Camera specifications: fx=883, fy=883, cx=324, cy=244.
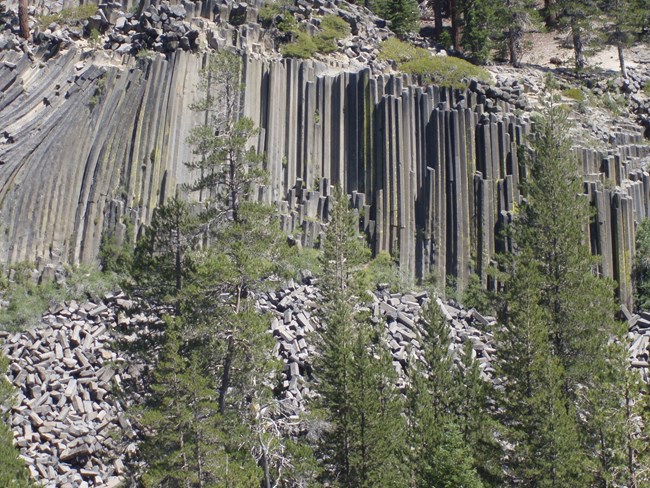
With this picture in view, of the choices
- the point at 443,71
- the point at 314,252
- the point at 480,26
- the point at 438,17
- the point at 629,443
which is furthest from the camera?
the point at 438,17

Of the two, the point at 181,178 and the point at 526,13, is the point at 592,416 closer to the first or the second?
the point at 181,178

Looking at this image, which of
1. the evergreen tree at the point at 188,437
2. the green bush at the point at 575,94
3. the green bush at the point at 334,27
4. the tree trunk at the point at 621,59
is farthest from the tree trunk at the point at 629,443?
the tree trunk at the point at 621,59

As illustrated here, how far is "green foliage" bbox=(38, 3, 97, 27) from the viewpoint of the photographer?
144 ft

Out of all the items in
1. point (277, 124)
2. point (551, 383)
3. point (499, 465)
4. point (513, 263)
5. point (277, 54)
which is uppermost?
point (277, 54)

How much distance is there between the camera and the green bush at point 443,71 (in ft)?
136

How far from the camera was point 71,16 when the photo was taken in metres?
44.4

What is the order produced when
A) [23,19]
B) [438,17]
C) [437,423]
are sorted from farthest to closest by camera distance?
[438,17] < [23,19] < [437,423]

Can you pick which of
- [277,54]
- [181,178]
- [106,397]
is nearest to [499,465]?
[106,397]

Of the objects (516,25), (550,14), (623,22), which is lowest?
(516,25)

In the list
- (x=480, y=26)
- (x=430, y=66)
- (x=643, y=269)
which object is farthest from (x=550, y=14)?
(x=643, y=269)

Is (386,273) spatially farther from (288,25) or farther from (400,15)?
(400,15)

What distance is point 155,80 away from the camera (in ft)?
126

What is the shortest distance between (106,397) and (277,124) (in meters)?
14.9

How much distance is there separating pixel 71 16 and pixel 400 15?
58.3 ft
